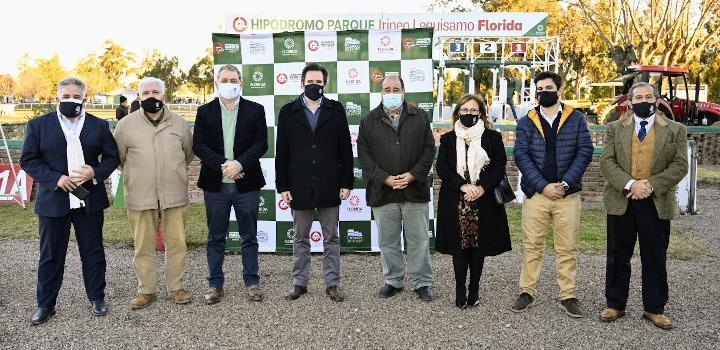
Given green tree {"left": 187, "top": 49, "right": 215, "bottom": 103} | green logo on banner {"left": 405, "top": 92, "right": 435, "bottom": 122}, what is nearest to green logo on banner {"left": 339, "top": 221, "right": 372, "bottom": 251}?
green logo on banner {"left": 405, "top": 92, "right": 435, "bottom": 122}

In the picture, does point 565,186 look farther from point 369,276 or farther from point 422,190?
point 369,276

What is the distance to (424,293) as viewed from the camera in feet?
15.0

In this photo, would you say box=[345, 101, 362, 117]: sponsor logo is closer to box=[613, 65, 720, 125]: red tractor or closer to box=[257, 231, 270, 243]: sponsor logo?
box=[257, 231, 270, 243]: sponsor logo

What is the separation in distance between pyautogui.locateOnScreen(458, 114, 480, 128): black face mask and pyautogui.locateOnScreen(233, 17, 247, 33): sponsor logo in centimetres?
1459

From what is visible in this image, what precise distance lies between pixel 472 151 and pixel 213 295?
223 centimetres

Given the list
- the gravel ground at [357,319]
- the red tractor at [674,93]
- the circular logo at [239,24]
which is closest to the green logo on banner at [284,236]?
the gravel ground at [357,319]

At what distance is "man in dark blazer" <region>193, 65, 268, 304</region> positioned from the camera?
4.43 metres

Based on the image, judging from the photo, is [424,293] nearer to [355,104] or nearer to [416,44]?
[355,104]

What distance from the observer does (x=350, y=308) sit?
4.38 metres

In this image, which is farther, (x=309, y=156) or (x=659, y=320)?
(x=309, y=156)

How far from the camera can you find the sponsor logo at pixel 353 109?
5.94m

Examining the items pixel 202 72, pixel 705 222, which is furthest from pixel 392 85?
pixel 202 72

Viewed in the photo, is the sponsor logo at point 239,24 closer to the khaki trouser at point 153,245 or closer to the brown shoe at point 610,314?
the khaki trouser at point 153,245

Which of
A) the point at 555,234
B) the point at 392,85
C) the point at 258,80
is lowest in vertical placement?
the point at 555,234
